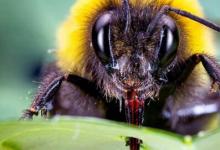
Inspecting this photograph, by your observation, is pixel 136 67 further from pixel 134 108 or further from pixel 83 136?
pixel 83 136

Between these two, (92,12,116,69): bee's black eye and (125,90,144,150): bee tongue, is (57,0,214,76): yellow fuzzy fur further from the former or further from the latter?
(125,90,144,150): bee tongue

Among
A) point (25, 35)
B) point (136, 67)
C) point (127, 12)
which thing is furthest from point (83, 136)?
point (25, 35)

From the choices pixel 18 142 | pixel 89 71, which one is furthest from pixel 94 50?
pixel 18 142

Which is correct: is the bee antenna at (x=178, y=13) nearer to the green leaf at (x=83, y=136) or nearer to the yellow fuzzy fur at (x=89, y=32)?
the yellow fuzzy fur at (x=89, y=32)

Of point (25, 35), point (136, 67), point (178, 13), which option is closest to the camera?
point (136, 67)

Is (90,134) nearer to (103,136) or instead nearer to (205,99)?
(103,136)

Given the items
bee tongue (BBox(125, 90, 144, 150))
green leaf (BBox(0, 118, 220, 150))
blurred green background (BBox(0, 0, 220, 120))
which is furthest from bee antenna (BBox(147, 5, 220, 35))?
blurred green background (BBox(0, 0, 220, 120))
